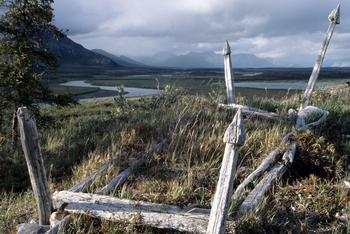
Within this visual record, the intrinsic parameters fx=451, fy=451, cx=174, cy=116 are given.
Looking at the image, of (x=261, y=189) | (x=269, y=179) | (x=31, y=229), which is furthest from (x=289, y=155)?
(x=31, y=229)

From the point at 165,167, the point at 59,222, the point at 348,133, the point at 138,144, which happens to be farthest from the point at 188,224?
the point at 348,133

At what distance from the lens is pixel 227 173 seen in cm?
498

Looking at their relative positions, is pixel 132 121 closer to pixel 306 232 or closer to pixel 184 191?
pixel 184 191

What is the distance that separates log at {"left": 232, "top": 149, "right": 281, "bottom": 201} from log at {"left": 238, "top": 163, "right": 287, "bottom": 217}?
119 mm

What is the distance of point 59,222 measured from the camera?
20.7 feet

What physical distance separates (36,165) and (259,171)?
12.4 feet

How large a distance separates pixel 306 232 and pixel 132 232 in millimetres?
2472

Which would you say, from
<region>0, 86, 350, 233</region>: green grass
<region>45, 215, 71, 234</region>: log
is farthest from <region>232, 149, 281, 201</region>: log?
<region>45, 215, 71, 234</region>: log

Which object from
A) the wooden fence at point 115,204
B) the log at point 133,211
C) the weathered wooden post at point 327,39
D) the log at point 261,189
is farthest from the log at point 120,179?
the weathered wooden post at point 327,39

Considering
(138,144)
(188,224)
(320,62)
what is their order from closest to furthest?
(188,224) < (138,144) < (320,62)

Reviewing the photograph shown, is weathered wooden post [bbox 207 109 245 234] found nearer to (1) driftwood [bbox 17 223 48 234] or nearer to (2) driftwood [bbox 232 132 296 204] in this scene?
(2) driftwood [bbox 232 132 296 204]

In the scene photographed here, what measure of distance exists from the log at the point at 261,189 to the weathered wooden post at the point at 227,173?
1190 mm

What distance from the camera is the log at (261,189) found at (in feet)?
21.4

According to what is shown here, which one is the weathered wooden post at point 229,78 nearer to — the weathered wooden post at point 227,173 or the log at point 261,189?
the log at point 261,189
